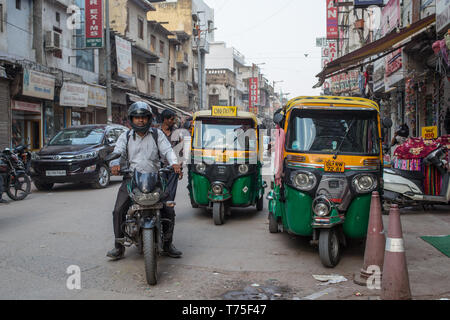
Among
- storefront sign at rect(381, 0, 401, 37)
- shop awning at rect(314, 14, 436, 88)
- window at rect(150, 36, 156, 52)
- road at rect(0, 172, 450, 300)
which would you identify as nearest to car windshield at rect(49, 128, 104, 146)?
road at rect(0, 172, 450, 300)

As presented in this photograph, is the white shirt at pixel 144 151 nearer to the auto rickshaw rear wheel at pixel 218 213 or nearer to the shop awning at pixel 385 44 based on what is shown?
the auto rickshaw rear wheel at pixel 218 213

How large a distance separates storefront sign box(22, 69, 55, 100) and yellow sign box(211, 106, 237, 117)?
1191 centimetres

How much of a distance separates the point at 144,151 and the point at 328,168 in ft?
7.40

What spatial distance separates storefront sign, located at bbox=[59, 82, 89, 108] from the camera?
20922 millimetres

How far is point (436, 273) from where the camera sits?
520 centimetres

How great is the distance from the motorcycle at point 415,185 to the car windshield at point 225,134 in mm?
3039

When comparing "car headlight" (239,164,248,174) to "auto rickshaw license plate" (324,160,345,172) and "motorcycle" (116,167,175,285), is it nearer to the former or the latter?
"auto rickshaw license plate" (324,160,345,172)

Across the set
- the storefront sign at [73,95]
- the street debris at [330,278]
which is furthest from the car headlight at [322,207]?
the storefront sign at [73,95]

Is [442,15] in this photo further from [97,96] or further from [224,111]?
[97,96]

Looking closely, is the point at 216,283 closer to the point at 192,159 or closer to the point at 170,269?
the point at 170,269

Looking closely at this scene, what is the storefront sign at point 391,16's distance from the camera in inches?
648

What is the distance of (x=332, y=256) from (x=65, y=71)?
19.5 m

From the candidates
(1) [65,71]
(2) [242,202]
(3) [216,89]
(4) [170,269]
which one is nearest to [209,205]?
(2) [242,202]
